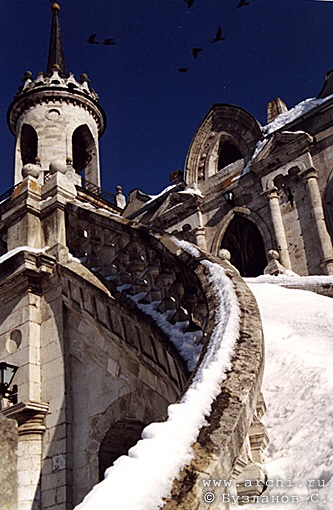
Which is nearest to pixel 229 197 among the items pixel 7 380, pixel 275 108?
pixel 275 108

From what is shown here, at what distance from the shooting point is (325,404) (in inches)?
126

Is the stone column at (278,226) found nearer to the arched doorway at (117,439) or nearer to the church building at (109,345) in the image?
the church building at (109,345)

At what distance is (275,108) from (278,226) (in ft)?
17.1

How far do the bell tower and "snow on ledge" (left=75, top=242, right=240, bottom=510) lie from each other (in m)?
21.8

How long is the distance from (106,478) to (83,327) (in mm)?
4509

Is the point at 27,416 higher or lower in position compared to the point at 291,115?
lower

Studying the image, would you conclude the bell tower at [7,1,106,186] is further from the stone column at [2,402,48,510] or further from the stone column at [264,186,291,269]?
the stone column at [2,402,48,510]

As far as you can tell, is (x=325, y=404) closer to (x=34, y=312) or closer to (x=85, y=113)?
(x=34, y=312)

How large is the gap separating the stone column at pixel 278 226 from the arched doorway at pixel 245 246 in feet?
3.27

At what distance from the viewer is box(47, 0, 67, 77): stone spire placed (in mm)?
28922

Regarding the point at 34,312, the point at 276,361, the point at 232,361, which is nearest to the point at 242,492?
the point at 232,361

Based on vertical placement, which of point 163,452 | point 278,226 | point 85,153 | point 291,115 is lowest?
point 163,452

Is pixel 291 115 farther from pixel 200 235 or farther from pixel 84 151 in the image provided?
pixel 84 151

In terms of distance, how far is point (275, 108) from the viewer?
17.5m
